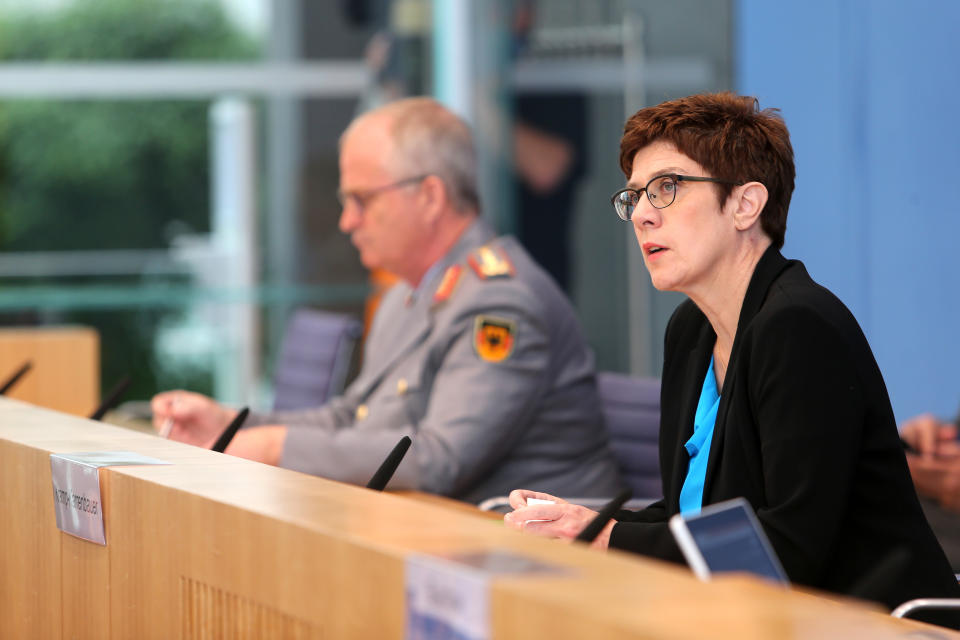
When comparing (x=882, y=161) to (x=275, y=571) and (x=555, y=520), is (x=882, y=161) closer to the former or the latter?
(x=555, y=520)

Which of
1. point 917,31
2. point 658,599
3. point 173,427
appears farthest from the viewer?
point 917,31

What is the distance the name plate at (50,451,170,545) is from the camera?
137 cm

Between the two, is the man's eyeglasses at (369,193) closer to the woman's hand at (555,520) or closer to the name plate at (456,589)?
the woman's hand at (555,520)

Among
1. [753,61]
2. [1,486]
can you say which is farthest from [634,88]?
[1,486]

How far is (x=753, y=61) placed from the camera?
362 cm

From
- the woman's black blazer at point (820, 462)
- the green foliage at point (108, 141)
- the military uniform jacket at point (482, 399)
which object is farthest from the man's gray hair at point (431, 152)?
the green foliage at point (108, 141)

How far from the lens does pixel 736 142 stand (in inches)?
70.2

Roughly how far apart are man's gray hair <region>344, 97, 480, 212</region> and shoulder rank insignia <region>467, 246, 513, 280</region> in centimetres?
20

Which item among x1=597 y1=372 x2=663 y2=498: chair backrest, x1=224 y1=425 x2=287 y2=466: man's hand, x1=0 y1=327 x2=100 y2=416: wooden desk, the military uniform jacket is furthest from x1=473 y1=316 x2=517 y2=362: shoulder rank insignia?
x1=0 y1=327 x2=100 y2=416: wooden desk

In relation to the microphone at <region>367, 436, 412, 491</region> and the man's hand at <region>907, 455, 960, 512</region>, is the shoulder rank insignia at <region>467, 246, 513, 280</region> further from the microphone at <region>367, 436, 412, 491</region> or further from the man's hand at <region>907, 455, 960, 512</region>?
the microphone at <region>367, 436, 412, 491</region>

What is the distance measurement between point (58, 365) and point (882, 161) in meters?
2.78

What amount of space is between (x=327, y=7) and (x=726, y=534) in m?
6.70

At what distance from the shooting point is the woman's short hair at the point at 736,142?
1.78 metres

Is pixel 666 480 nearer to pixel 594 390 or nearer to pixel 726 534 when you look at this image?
pixel 594 390
